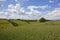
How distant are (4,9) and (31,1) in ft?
2.53

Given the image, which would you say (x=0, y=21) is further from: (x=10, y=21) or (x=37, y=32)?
(x=37, y=32)

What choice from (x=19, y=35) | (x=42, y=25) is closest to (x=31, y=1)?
(x=42, y=25)

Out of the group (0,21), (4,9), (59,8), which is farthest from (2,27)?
(59,8)

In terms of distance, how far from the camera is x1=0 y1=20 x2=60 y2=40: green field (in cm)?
401

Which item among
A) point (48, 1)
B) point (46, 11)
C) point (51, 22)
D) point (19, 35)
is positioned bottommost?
point (19, 35)

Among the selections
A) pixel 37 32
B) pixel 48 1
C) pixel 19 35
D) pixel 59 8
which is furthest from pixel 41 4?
pixel 19 35

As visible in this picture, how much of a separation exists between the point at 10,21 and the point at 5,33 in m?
0.36

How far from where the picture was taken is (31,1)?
426 centimetres

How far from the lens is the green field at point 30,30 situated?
13.1 feet

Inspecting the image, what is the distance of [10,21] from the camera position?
14.2ft

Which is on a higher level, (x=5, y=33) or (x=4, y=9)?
(x=4, y=9)

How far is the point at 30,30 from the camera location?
4.17 meters

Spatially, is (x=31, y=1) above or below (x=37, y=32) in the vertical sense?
above

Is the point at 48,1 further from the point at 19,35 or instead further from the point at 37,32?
the point at 19,35
